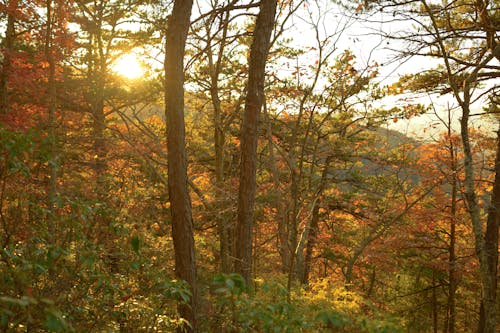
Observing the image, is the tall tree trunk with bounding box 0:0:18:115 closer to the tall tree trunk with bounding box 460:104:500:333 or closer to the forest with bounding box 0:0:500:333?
the forest with bounding box 0:0:500:333

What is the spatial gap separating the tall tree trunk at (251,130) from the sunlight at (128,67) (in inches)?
320

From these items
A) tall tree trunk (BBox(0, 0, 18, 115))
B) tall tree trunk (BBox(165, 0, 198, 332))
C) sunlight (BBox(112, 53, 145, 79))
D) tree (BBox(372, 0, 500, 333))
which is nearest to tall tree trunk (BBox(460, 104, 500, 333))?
tree (BBox(372, 0, 500, 333))

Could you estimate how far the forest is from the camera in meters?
3.46

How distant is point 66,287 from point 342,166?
1453 centimetres

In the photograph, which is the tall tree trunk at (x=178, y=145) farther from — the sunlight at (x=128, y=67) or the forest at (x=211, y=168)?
the sunlight at (x=128, y=67)

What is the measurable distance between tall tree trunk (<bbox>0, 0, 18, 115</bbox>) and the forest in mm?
51

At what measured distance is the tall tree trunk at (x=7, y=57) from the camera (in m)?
10.3

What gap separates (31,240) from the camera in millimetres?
3422

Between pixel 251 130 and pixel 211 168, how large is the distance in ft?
30.2

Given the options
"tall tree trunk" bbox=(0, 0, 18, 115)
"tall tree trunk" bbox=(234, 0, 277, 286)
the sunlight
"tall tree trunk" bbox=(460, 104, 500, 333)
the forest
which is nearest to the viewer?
the forest

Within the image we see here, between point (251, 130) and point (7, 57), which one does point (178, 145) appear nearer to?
point (251, 130)

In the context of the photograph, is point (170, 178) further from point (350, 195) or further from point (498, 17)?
point (350, 195)

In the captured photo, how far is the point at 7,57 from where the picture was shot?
10898mm

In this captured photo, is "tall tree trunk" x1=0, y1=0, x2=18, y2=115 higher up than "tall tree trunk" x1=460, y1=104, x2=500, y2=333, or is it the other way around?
"tall tree trunk" x1=0, y1=0, x2=18, y2=115
